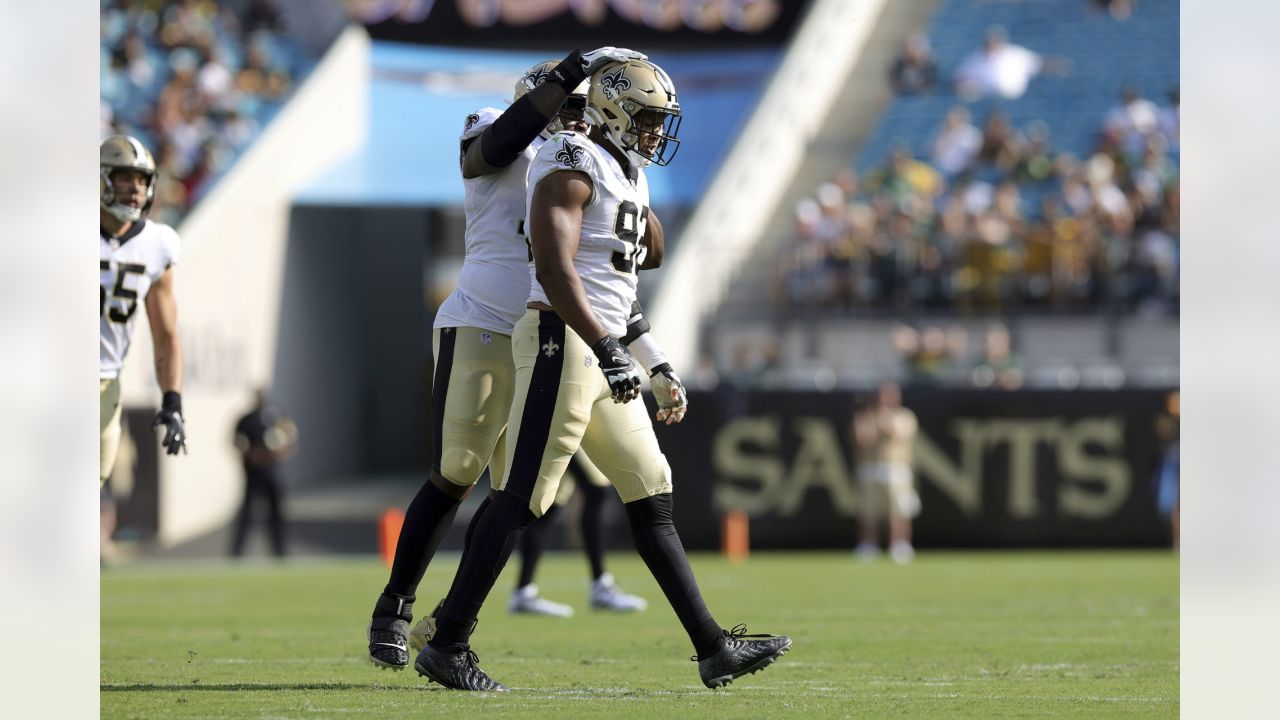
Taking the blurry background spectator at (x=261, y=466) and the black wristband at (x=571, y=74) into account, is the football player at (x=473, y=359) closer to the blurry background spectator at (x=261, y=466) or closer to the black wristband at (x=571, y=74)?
the black wristband at (x=571, y=74)

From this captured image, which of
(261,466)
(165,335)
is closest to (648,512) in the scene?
(165,335)

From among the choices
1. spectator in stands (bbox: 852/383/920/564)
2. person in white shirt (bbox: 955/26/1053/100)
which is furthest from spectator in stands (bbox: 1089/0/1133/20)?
spectator in stands (bbox: 852/383/920/564)

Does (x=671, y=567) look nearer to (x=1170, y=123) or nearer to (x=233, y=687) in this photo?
(x=233, y=687)

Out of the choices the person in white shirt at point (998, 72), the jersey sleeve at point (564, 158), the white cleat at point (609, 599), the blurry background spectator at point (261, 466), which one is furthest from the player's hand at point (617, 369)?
the person in white shirt at point (998, 72)

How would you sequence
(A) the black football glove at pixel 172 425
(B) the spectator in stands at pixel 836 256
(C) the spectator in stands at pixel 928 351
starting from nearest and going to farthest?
(A) the black football glove at pixel 172 425 < (C) the spectator in stands at pixel 928 351 < (B) the spectator in stands at pixel 836 256

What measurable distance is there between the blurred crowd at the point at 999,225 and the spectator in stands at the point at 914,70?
2.94ft

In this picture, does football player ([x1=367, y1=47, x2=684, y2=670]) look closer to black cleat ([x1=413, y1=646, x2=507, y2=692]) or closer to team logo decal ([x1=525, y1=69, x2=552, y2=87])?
team logo decal ([x1=525, y1=69, x2=552, y2=87])

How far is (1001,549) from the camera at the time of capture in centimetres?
1639

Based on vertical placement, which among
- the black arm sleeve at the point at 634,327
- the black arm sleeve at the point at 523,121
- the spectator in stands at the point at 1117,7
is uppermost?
the spectator in stands at the point at 1117,7

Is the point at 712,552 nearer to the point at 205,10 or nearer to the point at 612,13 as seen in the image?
the point at 612,13

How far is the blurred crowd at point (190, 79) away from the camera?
2155cm

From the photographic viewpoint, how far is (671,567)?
5.71 metres

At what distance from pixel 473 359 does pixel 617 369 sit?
88 cm
